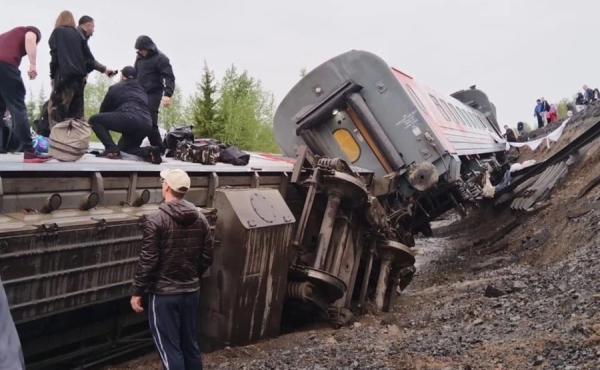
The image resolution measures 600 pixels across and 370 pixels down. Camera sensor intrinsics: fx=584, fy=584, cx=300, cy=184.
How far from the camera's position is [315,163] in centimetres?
599

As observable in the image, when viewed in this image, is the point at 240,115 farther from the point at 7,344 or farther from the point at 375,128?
the point at 7,344

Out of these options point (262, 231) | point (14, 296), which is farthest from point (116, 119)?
point (14, 296)

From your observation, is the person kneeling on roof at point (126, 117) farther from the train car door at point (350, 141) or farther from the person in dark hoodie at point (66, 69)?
the train car door at point (350, 141)

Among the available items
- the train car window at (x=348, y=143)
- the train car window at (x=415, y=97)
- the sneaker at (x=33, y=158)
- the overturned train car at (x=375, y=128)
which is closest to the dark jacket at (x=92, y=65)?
the sneaker at (x=33, y=158)

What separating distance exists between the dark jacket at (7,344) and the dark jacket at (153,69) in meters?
4.32

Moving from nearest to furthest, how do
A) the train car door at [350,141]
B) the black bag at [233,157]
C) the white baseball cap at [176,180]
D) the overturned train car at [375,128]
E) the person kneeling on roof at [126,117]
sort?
1. the white baseball cap at [176,180]
2. the person kneeling on roof at [126,117]
3. the black bag at [233,157]
4. the overturned train car at [375,128]
5. the train car door at [350,141]

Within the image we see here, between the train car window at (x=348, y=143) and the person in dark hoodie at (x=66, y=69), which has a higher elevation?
the person in dark hoodie at (x=66, y=69)

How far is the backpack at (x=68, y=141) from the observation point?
165 inches

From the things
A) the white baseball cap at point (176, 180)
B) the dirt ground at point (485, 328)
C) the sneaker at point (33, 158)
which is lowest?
the dirt ground at point (485, 328)

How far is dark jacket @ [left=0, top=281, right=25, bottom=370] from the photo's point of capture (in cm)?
169

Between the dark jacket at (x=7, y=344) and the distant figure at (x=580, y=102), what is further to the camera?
the distant figure at (x=580, y=102)

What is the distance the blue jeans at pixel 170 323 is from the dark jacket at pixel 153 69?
3.06 metres

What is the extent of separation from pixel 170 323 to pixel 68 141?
1.74 m

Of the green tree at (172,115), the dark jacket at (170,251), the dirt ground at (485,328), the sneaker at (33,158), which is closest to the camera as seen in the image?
the dark jacket at (170,251)
